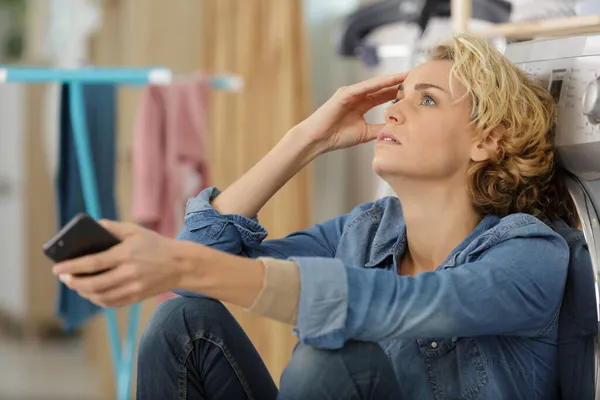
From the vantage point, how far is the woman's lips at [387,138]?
4.71 feet

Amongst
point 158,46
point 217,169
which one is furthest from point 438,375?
point 158,46

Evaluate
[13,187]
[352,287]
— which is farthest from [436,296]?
[13,187]

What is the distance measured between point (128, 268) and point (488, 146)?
0.65 m

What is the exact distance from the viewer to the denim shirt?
1150 mm

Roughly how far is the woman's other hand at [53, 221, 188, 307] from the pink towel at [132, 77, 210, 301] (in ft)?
5.51

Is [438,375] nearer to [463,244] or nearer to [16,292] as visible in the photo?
[463,244]

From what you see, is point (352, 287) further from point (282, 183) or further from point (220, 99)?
point (220, 99)

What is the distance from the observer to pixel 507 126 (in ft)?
4.76

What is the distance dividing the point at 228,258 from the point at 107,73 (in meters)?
1.35

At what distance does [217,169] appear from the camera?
298 centimetres

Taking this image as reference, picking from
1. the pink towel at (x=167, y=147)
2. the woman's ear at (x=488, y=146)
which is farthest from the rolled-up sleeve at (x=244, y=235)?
the pink towel at (x=167, y=147)

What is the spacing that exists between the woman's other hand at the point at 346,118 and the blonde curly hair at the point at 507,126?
0.15 m

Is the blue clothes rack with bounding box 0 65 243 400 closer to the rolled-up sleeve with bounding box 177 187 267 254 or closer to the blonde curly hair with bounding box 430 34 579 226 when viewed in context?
the rolled-up sleeve with bounding box 177 187 267 254

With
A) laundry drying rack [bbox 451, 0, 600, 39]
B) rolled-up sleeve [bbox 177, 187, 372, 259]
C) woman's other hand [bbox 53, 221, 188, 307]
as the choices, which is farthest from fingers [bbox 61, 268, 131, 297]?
laundry drying rack [bbox 451, 0, 600, 39]
